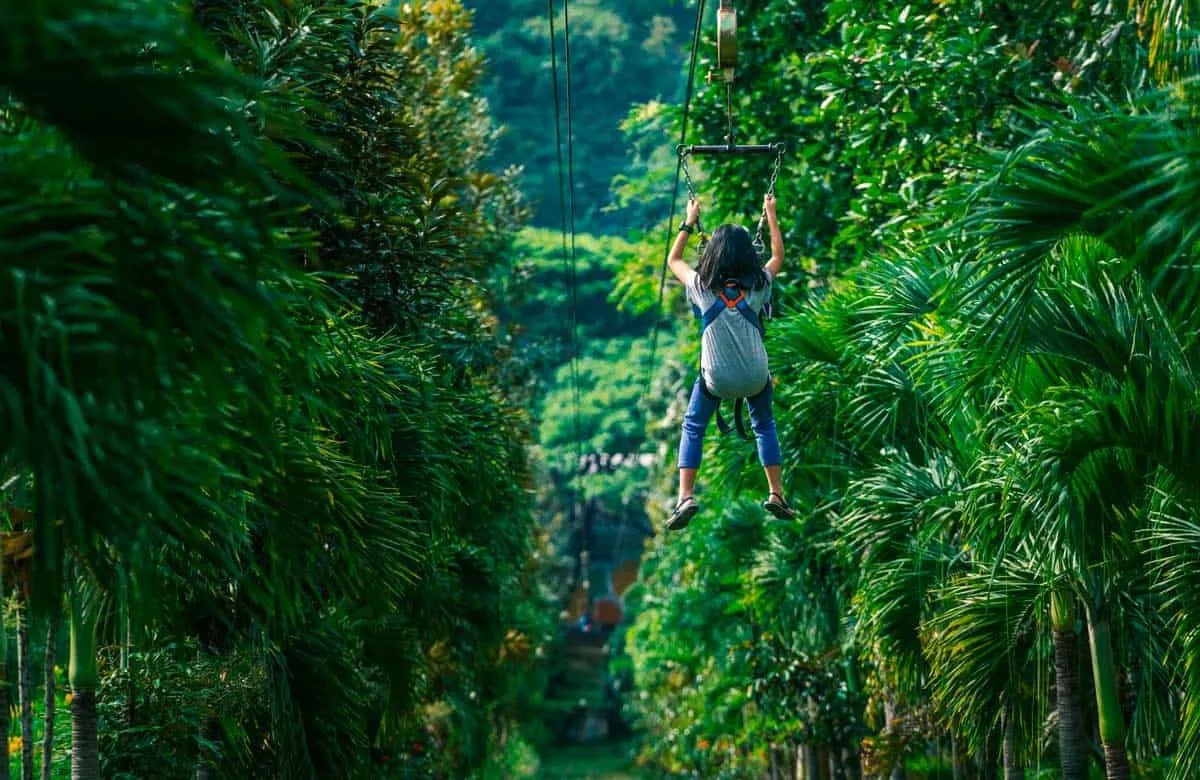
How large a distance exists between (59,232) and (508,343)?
19.7 meters

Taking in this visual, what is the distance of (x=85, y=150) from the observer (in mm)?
5555

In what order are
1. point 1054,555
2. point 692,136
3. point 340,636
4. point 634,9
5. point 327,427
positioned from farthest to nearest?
point 634,9 → point 692,136 → point 340,636 → point 327,427 → point 1054,555

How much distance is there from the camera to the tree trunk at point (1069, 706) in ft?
37.3

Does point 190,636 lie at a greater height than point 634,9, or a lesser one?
lesser

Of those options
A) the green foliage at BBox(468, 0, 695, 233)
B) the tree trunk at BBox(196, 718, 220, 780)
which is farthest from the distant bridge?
the tree trunk at BBox(196, 718, 220, 780)

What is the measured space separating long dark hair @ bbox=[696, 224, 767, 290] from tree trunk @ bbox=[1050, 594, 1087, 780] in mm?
3544

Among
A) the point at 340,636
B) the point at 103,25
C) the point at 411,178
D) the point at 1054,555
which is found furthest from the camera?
the point at 411,178

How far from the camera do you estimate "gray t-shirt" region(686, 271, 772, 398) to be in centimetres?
977

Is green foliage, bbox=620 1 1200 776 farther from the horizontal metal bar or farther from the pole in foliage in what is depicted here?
the pole in foliage

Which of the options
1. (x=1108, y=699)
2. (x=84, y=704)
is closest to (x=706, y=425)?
(x=1108, y=699)

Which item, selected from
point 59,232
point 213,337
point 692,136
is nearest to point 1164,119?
point 213,337

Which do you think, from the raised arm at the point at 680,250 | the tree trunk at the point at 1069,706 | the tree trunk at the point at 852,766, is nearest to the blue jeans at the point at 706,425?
the raised arm at the point at 680,250

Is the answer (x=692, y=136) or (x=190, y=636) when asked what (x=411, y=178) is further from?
(x=692, y=136)

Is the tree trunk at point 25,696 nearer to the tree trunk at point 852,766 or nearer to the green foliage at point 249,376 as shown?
the green foliage at point 249,376
